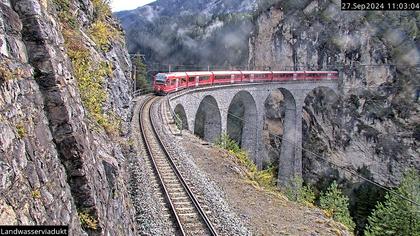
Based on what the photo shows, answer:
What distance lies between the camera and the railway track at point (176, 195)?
10.5m

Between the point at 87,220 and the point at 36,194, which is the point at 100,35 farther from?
the point at 36,194

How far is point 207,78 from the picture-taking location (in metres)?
32.8

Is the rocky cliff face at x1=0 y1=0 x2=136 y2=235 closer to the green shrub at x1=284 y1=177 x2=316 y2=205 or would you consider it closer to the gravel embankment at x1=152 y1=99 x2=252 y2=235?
the gravel embankment at x1=152 y1=99 x2=252 y2=235

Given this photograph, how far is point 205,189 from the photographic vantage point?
13.3 metres

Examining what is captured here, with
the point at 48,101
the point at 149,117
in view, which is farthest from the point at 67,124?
the point at 149,117

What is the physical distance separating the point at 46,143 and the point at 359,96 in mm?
54846

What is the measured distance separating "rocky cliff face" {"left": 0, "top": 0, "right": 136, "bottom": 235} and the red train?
2011cm

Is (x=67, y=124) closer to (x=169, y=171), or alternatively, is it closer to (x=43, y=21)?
(x=43, y=21)

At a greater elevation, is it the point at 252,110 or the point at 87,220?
the point at 87,220

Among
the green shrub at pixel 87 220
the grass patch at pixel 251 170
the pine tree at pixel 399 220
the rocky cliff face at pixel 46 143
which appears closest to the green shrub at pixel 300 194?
the grass patch at pixel 251 170

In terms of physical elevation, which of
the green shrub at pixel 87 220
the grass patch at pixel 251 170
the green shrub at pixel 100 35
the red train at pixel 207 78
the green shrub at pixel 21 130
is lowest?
the grass patch at pixel 251 170

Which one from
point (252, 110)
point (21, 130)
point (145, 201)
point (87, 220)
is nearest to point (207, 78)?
point (252, 110)

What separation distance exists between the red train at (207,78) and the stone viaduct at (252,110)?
79cm

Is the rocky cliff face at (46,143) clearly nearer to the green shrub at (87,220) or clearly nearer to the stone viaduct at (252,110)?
the green shrub at (87,220)
